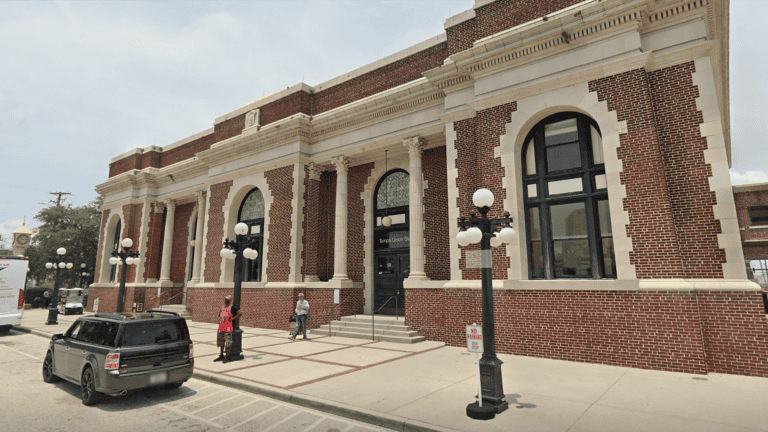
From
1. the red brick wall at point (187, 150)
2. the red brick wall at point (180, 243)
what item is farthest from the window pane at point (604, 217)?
the red brick wall at point (180, 243)

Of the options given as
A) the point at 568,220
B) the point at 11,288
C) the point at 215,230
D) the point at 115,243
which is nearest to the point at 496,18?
the point at 568,220

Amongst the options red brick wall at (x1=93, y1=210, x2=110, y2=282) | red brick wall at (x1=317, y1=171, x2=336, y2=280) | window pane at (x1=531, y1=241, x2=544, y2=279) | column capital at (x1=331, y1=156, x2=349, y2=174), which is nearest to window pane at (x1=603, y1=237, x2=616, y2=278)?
window pane at (x1=531, y1=241, x2=544, y2=279)

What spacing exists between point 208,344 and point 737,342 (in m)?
14.6

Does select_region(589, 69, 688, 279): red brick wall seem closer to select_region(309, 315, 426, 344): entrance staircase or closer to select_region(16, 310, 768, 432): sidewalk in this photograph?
select_region(16, 310, 768, 432): sidewalk

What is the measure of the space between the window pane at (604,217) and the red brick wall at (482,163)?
8.31 feet

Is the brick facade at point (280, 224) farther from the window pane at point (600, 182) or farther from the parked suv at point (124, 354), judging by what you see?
the window pane at point (600, 182)

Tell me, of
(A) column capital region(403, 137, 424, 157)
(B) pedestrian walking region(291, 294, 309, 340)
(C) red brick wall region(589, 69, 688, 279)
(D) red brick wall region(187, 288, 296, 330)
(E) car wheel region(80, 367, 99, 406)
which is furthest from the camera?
(D) red brick wall region(187, 288, 296, 330)

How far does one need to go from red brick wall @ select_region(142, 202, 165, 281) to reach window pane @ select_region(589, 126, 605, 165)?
88.8 feet

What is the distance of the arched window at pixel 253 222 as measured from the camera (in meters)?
19.5

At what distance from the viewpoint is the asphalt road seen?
5852 mm

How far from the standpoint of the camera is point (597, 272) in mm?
10156

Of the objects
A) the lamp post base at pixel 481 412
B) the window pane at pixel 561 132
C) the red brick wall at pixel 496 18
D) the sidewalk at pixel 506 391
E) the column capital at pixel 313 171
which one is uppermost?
the red brick wall at pixel 496 18

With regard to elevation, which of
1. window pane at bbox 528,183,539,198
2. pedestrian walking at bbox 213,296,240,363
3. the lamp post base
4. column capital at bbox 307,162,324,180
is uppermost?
column capital at bbox 307,162,324,180

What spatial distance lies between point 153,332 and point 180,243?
21821 millimetres
